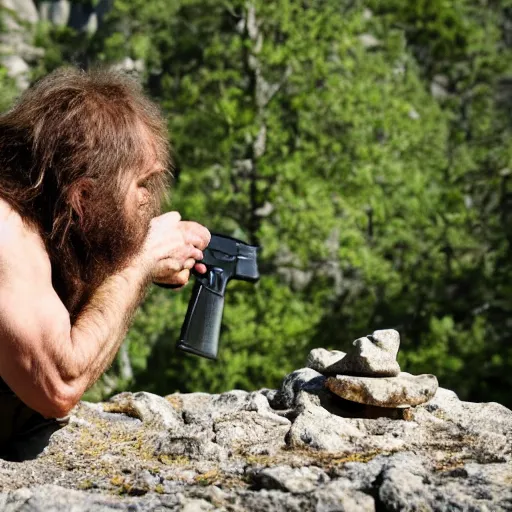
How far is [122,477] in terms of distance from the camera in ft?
9.47

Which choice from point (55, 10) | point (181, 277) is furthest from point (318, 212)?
point (55, 10)

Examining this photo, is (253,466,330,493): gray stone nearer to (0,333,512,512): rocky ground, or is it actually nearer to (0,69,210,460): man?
(0,333,512,512): rocky ground

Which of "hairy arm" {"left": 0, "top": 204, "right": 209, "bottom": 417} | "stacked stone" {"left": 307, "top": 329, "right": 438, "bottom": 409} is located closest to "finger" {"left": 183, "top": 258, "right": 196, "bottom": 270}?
"hairy arm" {"left": 0, "top": 204, "right": 209, "bottom": 417}

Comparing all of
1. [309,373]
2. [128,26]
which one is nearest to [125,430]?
[309,373]

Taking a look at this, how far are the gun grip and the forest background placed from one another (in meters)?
6.98

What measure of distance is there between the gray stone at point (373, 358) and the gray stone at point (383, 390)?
4cm

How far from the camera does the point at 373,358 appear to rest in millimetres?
3465

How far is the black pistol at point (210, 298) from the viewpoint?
3600mm

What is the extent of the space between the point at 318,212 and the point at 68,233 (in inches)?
351

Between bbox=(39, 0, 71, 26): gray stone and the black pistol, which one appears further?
bbox=(39, 0, 71, 26): gray stone

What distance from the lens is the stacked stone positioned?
11.2ft

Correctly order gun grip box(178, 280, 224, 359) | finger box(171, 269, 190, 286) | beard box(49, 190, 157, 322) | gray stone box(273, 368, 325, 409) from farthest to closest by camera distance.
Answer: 1. gray stone box(273, 368, 325, 409)
2. gun grip box(178, 280, 224, 359)
3. finger box(171, 269, 190, 286)
4. beard box(49, 190, 157, 322)

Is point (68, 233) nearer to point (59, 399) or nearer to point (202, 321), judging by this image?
point (59, 399)

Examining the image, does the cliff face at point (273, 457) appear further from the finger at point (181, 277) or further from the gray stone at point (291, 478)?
the finger at point (181, 277)
